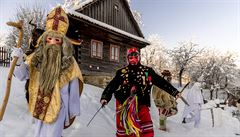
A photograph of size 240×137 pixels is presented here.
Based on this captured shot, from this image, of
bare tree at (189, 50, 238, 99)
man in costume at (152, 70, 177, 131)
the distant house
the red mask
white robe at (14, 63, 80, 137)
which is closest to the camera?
white robe at (14, 63, 80, 137)

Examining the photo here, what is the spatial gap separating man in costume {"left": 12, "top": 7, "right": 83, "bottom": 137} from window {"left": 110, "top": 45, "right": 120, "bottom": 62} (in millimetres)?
13298

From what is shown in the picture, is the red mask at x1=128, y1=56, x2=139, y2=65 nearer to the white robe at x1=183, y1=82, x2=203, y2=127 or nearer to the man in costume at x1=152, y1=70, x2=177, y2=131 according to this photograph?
the man in costume at x1=152, y1=70, x2=177, y2=131

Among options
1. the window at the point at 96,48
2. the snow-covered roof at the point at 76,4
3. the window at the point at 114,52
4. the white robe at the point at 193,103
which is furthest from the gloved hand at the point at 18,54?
the window at the point at 114,52

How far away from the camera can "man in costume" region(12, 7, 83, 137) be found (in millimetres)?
3551

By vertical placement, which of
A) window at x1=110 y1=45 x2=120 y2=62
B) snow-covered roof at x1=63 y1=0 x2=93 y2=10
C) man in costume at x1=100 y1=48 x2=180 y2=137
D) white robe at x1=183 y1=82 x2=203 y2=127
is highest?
snow-covered roof at x1=63 y1=0 x2=93 y2=10

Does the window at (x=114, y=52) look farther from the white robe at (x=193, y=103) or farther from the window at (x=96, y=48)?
the white robe at (x=193, y=103)

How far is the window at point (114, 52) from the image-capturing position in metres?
17.2

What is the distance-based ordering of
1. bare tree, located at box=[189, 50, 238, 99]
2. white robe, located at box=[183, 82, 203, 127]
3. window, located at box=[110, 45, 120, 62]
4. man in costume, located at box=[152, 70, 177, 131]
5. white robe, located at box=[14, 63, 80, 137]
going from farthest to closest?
bare tree, located at box=[189, 50, 238, 99] → window, located at box=[110, 45, 120, 62] → white robe, located at box=[183, 82, 203, 127] → man in costume, located at box=[152, 70, 177, 131] → white robe, located at box=[14, 63, 80, 137]

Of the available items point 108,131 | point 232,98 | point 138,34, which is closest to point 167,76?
point 108,131

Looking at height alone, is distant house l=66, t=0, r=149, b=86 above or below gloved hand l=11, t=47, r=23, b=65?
above

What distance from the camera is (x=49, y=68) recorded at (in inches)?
146

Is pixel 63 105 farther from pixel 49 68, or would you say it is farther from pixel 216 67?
pixel 216 67

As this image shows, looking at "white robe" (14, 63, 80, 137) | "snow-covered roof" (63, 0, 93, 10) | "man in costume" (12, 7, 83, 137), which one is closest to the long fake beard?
"man in costume" (12, 7, 83, 137)

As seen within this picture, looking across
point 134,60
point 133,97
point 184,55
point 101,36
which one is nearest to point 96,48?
point 101,36
